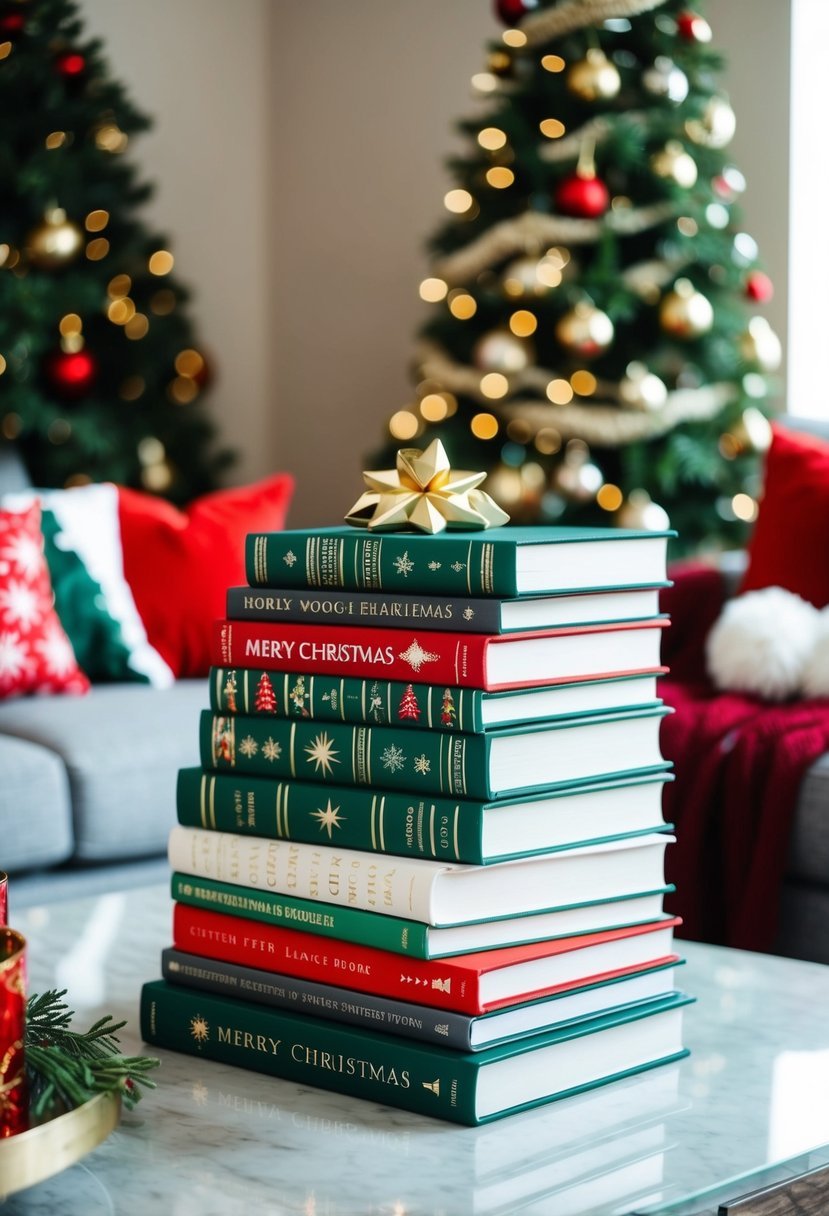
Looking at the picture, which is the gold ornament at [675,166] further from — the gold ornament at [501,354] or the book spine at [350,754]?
the book spine at [350,754]

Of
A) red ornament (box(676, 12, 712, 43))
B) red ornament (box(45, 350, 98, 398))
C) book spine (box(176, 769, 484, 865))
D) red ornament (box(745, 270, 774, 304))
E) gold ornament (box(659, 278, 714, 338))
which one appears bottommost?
book spine (box(176, 769, 484, 865))

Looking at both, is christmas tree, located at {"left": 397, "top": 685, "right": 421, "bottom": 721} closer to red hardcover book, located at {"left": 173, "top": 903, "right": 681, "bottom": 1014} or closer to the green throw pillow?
red hardcover book, located at {"left": 173, "top": 903, "right": 681, "bottom": 1014}

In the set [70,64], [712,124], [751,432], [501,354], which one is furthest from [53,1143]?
[70,64]

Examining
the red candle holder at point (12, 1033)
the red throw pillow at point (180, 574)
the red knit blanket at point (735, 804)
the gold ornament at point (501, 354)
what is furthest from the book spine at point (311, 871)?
the gold ornament at point (501, 354)

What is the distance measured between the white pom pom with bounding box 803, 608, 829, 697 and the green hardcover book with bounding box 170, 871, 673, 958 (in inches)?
53.1

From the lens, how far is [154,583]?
2.75 m

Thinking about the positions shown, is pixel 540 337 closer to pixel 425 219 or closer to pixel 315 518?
pixel 425 219

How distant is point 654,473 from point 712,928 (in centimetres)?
135

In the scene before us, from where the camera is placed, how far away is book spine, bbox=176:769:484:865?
2.53ft

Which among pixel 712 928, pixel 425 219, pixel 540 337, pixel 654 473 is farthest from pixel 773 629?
pixel 425 219

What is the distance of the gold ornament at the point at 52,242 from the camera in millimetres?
3412

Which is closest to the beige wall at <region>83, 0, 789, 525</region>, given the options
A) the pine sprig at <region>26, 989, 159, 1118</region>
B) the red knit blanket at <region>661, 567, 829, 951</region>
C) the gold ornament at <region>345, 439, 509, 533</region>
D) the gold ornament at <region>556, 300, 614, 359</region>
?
the gold ornament at <region>556, 300, 614, 359</region>

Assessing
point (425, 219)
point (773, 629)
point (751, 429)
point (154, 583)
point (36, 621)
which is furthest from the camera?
point (425, 219)

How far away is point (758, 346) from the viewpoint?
3176 millimetres
